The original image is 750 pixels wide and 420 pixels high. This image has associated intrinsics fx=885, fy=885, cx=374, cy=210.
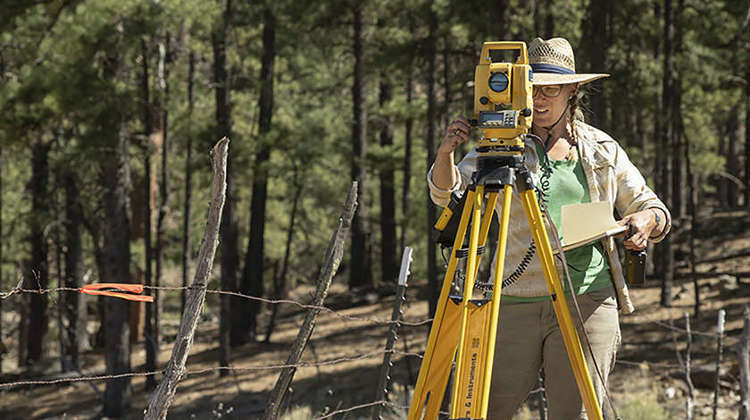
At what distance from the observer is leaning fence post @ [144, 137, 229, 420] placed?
9.79ft

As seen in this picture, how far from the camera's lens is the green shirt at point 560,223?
281 cm

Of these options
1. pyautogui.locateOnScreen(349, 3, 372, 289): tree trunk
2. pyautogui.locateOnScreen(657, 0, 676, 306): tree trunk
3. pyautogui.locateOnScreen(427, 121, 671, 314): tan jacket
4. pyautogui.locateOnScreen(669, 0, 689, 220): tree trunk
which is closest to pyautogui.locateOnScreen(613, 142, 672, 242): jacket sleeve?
pyautogui.locateOnScreen(427, 121, 671, 314): tan jacket

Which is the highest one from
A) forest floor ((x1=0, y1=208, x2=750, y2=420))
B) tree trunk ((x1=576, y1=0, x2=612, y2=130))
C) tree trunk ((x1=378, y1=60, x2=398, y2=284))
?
tree trunk ((x1=576, y1=0, x2=612, y2=130))

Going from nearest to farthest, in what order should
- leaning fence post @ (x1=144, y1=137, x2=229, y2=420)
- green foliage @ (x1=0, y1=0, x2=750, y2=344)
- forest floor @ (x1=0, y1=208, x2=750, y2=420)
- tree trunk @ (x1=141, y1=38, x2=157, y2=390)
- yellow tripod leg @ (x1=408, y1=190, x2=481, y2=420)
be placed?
yellow tripod leg @ (x1=408, y1=190, x2=481, y2=420), leaning fence post @ (x1=144, y1=137, x2=229, y2=420), forest floor @ (x1=0, y1=208, x2=750, y2=420), green foliage @ (x1=0, y1=0, x2=750, y2=344), tree trunk @ (x1=141, y1=38, x2=157, y2=390)

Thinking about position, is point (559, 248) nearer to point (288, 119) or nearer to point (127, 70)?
point (127, 70)

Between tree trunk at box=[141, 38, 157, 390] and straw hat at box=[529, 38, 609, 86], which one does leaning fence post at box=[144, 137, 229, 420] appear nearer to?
straw hat at box=[529, 38, 609, 86]

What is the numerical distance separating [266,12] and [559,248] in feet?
50.1

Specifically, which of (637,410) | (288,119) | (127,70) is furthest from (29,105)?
(637,410)

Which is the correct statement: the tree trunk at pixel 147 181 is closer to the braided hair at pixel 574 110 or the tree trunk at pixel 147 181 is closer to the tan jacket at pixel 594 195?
the braided hair at pixel 574 110

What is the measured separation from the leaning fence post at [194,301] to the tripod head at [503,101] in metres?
0.96

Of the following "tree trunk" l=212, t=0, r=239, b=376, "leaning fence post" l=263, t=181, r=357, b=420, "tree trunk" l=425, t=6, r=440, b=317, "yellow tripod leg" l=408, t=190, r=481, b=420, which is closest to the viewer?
"yellow tripod leg" l=408, t=190, r=481, b=420

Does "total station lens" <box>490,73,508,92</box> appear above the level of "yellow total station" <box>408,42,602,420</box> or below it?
above

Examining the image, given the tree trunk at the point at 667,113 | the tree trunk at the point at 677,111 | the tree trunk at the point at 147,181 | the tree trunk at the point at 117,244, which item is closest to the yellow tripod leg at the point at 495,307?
the tree trunk at the point at 147,181

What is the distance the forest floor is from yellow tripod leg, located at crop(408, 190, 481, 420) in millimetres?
5664
